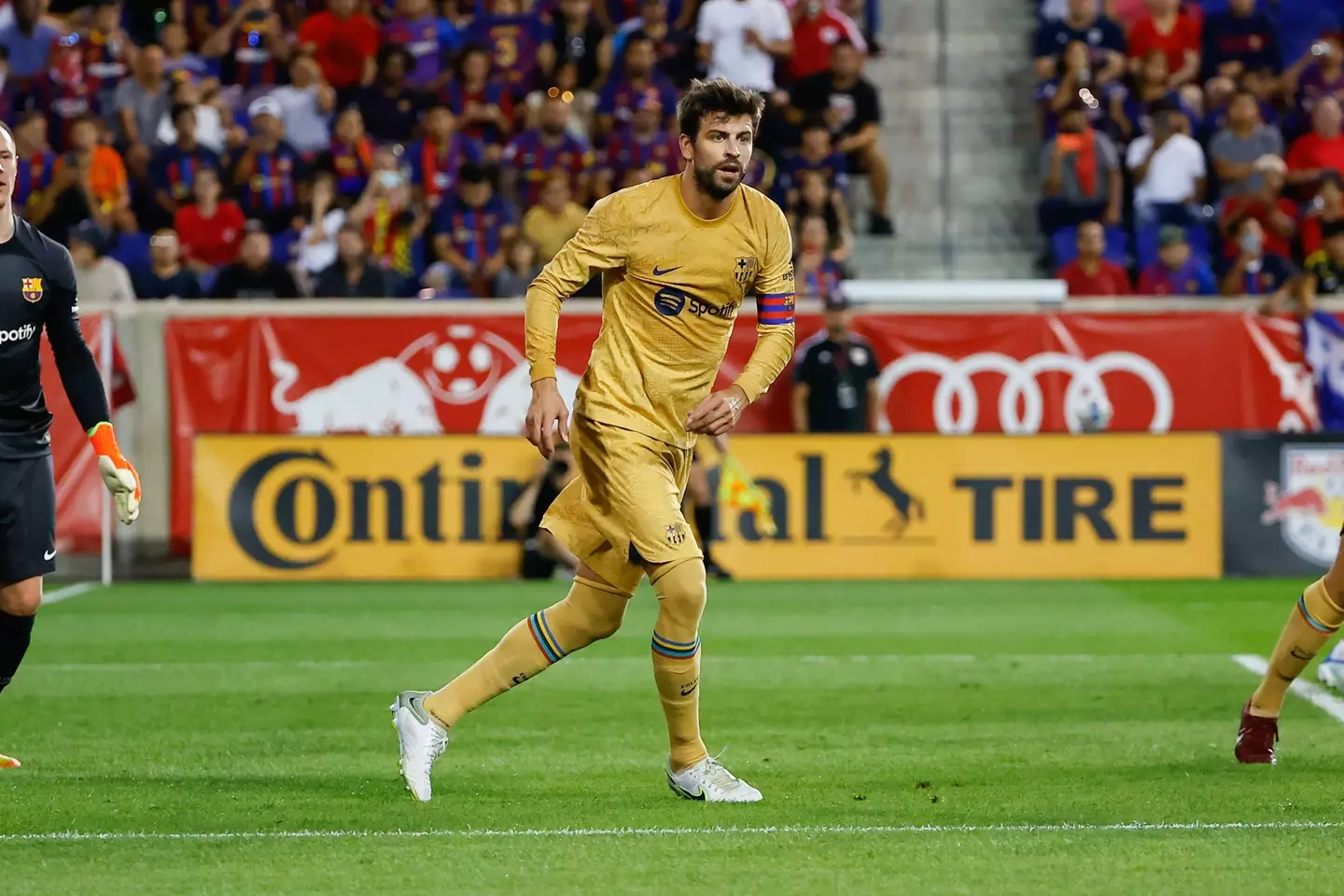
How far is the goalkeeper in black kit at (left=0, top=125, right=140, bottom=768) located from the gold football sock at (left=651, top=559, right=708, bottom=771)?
1.87 meters

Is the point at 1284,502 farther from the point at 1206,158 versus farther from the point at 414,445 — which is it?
the point at 414,445

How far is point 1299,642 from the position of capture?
7.74 meters

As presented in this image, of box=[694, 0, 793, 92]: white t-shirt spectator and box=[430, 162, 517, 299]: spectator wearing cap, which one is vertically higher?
box=[694, 0, 793, 92]: white t-shirt spectator

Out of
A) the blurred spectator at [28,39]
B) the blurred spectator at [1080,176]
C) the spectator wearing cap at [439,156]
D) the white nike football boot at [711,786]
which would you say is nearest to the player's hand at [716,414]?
the white nike football boot at [711,786]

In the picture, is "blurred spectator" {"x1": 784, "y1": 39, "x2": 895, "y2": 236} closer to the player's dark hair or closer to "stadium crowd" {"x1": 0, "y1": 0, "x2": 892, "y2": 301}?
"stadium crowd" {"x1": 0, "y1": 0, "x2": 892, "y2": 301}

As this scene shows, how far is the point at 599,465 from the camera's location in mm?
6918

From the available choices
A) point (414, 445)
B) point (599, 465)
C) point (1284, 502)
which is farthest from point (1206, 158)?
point (599, 465)

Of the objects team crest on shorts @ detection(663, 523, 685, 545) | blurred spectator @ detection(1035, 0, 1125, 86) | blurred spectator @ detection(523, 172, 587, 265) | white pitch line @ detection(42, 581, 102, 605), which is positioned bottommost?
white pitch line @ detection(42, 581, 102, 605)

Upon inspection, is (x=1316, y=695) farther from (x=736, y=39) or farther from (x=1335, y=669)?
(x=736, y=39)

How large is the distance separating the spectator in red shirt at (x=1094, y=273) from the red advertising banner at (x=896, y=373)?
64 centimetres

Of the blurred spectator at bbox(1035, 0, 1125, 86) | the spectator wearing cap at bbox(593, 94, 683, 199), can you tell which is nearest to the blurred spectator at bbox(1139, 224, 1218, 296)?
the blurred spectator at bbox(1035, 0, 1125, 86)

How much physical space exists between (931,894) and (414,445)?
1140 centimetres

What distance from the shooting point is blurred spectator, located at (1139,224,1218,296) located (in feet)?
59.6

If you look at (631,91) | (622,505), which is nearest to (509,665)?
(622,505)
